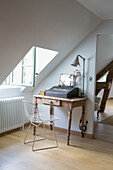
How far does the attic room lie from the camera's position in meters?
2.93

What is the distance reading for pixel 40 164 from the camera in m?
2.88

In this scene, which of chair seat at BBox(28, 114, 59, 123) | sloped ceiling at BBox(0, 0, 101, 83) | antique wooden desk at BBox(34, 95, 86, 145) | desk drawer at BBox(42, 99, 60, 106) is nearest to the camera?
sloped ceiling at BBox(0, 0, 101, 83)

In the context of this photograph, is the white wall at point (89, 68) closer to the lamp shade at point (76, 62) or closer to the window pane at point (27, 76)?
the lamp shade at point (76, 62)

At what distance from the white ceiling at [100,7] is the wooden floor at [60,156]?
2378 millimetres

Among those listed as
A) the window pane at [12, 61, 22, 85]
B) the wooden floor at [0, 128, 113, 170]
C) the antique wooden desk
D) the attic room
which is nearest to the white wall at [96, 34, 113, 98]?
the attic room

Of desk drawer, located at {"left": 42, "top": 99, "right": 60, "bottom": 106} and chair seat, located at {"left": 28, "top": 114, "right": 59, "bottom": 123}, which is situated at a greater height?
desk drawer, located at {"left": 42, "top": 99, "right": 60, "bottom": 106}

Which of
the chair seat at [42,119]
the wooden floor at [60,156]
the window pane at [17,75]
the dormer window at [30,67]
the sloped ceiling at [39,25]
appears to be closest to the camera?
the sloped ceiling at [39,25]

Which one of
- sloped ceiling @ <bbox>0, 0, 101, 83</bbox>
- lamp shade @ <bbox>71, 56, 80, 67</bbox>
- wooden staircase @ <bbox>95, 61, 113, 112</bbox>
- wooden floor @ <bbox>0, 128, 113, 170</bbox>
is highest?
sloped ceiling @ <bbox>0, 0, 101, 83</bbox>

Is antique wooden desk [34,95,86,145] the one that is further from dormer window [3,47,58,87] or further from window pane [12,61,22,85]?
window pane [12,61,22,85]

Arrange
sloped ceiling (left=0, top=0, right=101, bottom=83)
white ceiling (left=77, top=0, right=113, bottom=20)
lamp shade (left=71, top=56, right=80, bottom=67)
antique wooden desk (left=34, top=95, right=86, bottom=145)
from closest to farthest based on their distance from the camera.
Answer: sloped ceiling (left=0, top=0, right=101, bottom=83)
white ceiling (left=77, top=0, right=113, bottom=20)
antique wooden desk (left=34, top=95, right=86, bottom=145)
lamp shade (left=71, top=56, right=80, bottom=67)

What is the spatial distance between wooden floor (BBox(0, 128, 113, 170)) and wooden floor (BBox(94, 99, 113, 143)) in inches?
6.1

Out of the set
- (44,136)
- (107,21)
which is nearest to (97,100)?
(44,136)

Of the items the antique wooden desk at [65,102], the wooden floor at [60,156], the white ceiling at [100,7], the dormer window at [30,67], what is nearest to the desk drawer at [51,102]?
the antique wooden desk at [65,102]

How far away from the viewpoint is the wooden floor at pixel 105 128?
3.81 m
